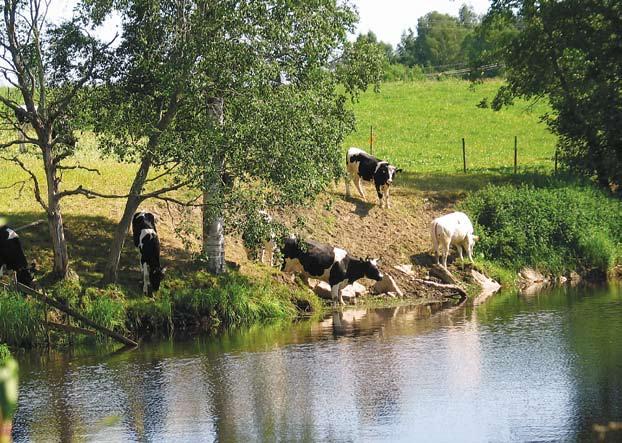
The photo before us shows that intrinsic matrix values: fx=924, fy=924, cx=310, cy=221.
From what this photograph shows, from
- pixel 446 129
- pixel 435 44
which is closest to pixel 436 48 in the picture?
pixel 435 44

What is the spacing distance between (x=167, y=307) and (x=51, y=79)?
5.32 m

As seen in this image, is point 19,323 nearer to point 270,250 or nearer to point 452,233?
point 270,250

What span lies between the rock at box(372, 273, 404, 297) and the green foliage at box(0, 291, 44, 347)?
367 inches

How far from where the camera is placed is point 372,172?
93.4ft

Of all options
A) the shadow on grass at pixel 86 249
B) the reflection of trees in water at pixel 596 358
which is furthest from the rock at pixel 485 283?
the shadow on grass at pixel 86 249

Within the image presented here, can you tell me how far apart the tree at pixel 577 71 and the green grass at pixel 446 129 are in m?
4.28

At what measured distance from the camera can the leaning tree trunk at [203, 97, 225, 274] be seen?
18933 mm

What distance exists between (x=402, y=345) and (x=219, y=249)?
6.34m

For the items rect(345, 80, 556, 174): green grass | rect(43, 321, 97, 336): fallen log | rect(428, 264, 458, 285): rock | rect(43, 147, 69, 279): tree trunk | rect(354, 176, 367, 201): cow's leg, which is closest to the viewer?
rect(43, 321, 97, 336): fallen log

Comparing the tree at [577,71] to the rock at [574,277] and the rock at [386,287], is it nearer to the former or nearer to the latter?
the rock at [574,277]

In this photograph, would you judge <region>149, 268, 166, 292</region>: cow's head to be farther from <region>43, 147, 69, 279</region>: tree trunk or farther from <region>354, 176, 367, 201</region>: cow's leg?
<region>354, 176, 367, 201</region>: cow's leg

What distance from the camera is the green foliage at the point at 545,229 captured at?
90.3 ft

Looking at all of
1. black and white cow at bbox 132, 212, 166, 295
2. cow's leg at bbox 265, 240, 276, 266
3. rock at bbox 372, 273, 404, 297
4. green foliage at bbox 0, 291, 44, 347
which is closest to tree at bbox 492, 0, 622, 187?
rock at bbox 372, 273, 404, 297

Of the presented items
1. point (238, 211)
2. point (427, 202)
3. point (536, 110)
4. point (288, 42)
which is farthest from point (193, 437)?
point (536, 110)
